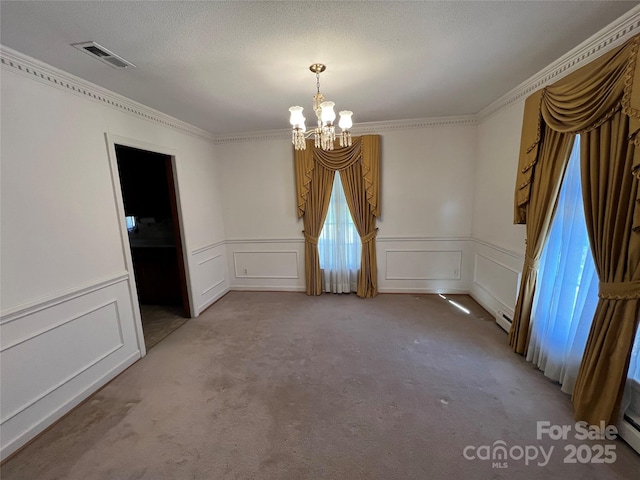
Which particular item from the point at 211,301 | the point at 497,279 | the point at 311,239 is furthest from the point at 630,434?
the point at 211,301

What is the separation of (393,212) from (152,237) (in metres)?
3.75

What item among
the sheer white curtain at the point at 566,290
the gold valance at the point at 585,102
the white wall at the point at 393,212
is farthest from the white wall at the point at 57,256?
the sheer white curtain at the point at 566,290

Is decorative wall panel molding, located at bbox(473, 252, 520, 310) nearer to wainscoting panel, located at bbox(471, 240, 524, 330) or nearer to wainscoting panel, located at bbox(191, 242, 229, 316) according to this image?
wainscoting panel, located at bbox(471, 240, 524, 330)

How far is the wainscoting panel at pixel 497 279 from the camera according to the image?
112 inches

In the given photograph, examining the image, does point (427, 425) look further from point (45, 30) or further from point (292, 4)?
point (45, 30)

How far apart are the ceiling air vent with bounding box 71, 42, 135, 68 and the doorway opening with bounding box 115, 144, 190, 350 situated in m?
1.80

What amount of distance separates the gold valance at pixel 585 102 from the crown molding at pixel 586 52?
144mm

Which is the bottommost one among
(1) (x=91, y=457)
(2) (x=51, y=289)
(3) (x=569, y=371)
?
(1) (x=91, y=457)

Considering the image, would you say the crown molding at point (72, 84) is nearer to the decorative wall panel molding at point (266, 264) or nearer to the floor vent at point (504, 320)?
the decorative wall panel molding at point (266, 264)

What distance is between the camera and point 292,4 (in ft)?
4.56

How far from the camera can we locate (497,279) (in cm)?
318

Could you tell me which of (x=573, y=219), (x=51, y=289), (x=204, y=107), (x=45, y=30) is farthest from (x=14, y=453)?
(x=573, y=219)

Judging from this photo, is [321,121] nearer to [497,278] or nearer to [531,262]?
[531,262]

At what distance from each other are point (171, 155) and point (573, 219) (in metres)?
3.94
